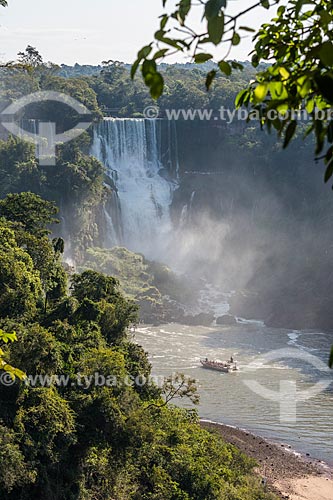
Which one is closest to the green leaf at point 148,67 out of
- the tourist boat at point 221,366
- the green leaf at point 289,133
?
the green leaf at point 289,133

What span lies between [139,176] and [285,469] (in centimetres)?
3277

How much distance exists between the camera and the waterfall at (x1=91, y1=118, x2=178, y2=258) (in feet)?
163

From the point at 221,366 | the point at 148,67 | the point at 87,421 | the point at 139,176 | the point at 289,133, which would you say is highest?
the point at 148,67

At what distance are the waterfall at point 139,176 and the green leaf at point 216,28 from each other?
46449 mm

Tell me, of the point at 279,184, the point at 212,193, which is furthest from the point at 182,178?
the point at 279,184

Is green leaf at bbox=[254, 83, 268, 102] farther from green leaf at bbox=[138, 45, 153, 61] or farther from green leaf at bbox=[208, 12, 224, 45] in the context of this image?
green leaf at bbox=[138, 45, 153, 61]

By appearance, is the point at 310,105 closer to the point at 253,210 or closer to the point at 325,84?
the point at 325,84

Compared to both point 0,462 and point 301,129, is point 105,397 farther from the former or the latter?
point 301,129

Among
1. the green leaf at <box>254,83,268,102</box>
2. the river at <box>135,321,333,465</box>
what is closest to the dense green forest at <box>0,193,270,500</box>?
the river at <box>135,321,333,465</box>

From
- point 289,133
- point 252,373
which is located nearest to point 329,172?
point 289,133

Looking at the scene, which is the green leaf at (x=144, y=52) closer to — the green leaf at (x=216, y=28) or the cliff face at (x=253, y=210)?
the green leaf at (x=216, y=28)

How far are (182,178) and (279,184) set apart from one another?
7.28 meters

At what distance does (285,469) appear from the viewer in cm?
2128

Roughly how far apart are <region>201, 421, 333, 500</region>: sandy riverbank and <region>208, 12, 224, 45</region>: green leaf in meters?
18.8
